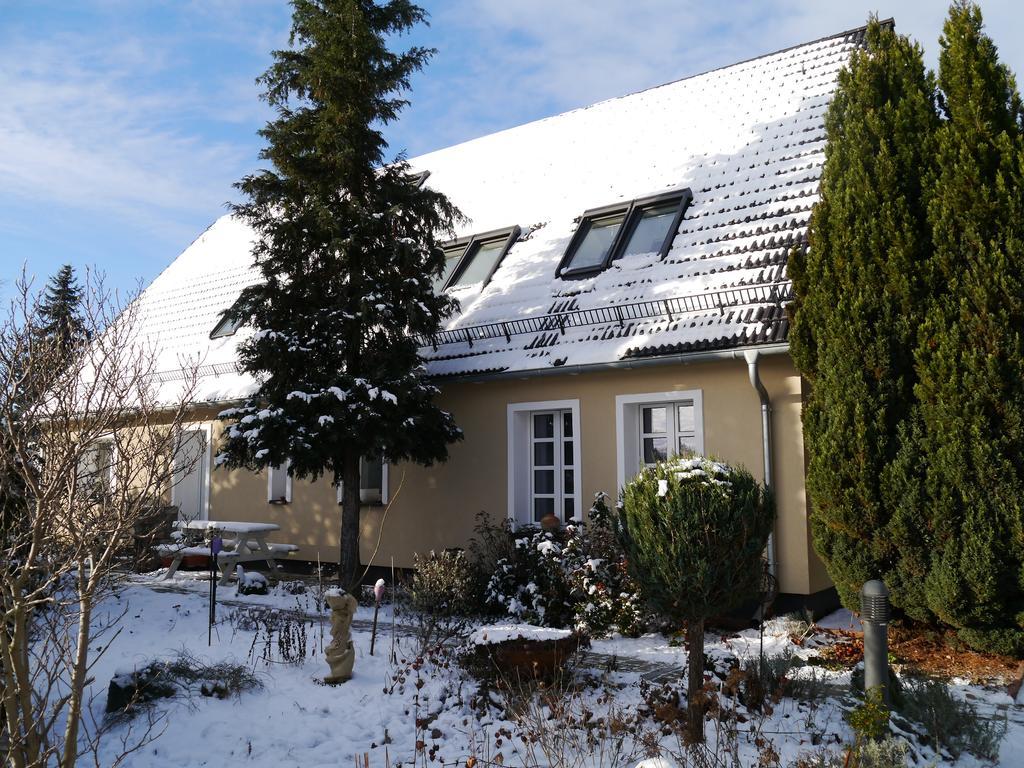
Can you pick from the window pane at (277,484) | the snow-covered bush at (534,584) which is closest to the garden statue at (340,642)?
the snow-covered bush at (534,584)

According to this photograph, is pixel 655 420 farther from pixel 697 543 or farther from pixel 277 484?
pixel 277 484

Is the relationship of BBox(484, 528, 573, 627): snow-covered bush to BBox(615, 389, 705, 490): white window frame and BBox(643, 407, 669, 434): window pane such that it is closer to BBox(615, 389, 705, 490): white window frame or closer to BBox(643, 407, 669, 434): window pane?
BBox(615, 389, 705, 490): white window frame

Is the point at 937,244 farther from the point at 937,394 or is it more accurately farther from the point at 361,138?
the point at 361,138

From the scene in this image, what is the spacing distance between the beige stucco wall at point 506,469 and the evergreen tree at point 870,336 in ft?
2.37

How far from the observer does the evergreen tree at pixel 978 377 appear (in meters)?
6.77

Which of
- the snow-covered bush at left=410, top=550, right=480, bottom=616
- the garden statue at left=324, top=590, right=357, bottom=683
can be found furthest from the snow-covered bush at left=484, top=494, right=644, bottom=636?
the garden statue at left=324, top=590, right=357, bottom=683

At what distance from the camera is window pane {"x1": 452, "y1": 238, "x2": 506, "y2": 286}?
495 inches

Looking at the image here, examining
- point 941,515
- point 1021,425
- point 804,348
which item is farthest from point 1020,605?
point 804,348

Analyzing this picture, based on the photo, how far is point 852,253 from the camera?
25.3ft

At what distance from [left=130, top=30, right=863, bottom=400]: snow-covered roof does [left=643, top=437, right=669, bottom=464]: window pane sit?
3.73 feet

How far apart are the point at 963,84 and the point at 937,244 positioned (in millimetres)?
1477

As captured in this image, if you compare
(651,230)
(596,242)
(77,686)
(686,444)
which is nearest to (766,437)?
(686,444)

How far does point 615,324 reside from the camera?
10.0 metres

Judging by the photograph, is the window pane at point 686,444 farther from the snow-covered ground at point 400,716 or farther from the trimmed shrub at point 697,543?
the trimmed shrub at point 697,543
